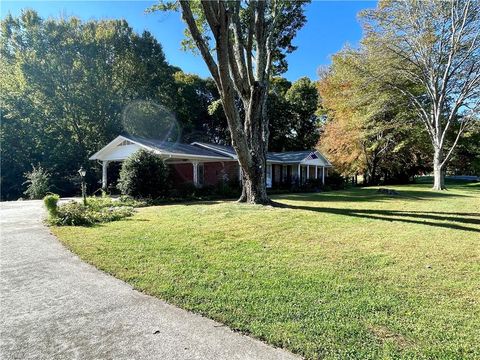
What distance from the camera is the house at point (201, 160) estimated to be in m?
18.9

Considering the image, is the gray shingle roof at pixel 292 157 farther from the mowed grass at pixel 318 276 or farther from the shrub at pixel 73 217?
the shrub at pixel 73 217

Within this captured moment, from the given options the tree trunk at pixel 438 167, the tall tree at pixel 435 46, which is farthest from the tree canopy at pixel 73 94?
the tree trunk at pixel 438 167

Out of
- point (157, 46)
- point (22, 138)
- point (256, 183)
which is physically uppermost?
point (157, 46)

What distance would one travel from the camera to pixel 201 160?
2067cm

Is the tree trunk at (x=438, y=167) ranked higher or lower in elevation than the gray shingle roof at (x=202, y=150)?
lower

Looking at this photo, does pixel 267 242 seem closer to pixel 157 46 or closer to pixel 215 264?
pixel 215 264

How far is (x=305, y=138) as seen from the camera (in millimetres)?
39469

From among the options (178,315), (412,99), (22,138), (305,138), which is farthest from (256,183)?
(305,138)

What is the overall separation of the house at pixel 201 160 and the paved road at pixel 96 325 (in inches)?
506

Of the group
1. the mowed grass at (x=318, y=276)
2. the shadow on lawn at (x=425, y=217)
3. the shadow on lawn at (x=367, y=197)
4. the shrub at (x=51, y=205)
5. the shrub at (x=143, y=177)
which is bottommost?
the mowed grass at (x=318, y=276)

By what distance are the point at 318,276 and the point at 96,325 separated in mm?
2899

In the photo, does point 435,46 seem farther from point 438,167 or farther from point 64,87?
point 64,87

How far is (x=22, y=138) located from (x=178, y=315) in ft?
89.6

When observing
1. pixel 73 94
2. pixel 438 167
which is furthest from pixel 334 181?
pixel 73 94
